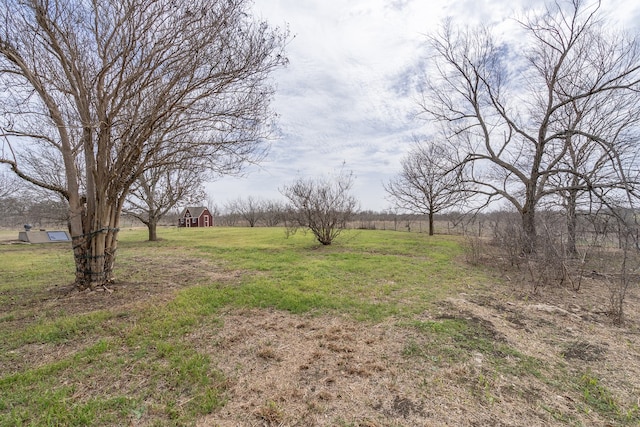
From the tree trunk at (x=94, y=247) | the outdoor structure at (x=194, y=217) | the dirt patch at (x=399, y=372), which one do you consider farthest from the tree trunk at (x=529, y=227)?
the outdoor structure at (x=194, y=217)

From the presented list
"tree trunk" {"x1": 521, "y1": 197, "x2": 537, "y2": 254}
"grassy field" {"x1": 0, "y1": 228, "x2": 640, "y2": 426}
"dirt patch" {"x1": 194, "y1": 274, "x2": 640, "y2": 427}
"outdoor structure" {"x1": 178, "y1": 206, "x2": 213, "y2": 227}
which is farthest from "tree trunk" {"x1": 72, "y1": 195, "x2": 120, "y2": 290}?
"outdoor structure" {"x1": 178, "y1": 206, "x2": 213, "y2": 227}

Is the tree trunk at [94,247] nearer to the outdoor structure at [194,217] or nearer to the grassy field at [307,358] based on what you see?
the grassy field at [307,358]

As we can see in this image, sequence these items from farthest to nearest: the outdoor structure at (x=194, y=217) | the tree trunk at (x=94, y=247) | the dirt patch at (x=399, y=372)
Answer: the outdoor structure at (x=194, y=217) < the tree trunk at (x=94, y=247) < the dirt patch at (x=399, y=372)

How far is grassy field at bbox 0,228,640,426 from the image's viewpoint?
230cm

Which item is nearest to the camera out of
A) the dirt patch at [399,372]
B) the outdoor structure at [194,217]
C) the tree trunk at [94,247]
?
the dirt patch at [399,372]

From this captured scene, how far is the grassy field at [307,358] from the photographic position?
7.54ft

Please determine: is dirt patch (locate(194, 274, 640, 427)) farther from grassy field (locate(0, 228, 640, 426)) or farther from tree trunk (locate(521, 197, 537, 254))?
tree trunk (locate(521, 197, 537, 254))

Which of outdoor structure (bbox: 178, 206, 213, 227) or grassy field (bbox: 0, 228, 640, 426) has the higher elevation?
outdoor structure (bbox: 178, 206, 213, 227)

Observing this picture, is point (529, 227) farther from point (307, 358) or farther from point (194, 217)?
point (194, 217)

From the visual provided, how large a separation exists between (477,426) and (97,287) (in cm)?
644

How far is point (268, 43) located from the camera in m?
5.17

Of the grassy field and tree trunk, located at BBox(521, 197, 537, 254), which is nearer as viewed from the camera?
the grassy field

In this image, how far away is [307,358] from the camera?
3168 millimetres

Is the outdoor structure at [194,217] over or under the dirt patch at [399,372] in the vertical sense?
over
